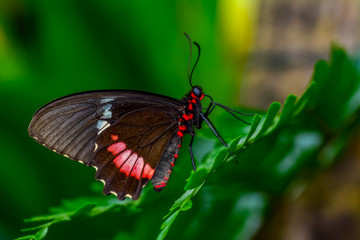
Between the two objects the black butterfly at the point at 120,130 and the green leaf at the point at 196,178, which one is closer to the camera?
the green leaf at the point at 196,178

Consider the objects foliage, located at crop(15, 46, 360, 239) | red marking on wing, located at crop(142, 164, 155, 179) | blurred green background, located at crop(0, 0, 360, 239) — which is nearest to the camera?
foliage, located at crop(15, 46, 360, 239)

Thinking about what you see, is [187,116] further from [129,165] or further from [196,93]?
[129,165]

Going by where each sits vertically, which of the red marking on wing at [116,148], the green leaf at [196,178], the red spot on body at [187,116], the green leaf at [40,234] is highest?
the red spot on body at [187,116]

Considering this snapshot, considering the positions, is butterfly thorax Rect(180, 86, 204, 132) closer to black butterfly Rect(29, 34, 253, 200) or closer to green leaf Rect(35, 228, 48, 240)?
black butterfly Rect(29, 34, 253, 200)

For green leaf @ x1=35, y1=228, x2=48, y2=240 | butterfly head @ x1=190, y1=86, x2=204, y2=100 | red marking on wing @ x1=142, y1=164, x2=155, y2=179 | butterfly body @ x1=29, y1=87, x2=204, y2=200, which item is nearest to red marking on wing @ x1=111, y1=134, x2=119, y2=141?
butterfly body @ x1=29, y1=87, x2=204, y2=200

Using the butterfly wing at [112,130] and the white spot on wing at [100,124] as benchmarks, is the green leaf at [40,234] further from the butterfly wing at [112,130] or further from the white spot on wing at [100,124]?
the white spot on wing at [100,124]

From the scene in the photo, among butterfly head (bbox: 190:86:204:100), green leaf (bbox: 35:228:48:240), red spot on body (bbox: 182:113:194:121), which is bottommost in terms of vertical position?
green leaf (bbox: 35:228:48:240)

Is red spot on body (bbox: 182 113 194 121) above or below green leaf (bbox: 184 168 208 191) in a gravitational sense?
above

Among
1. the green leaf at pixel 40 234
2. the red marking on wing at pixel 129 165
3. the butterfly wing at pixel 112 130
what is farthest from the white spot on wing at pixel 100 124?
the green leaf at pixel 40 234

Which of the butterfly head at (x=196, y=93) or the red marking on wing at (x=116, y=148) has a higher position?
the butterfly head at (x=196, y=93)
